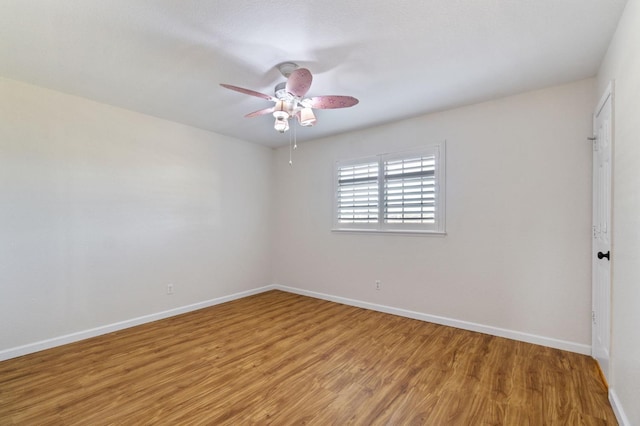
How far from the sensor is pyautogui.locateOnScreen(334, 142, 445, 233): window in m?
3.60

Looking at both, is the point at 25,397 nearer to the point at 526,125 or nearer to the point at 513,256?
the point at 513,256

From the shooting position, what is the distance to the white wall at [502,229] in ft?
9.05

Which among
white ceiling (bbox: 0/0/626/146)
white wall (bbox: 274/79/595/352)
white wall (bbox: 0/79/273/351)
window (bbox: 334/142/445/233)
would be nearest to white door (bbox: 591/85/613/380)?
white wall (bbox: 274/79/595/352)

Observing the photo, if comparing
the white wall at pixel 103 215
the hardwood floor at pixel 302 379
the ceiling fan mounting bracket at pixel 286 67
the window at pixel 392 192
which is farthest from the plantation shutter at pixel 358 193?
the ceiling fan mounting bracket at pixel 286 67

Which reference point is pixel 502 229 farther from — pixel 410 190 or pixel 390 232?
pixel 390 232

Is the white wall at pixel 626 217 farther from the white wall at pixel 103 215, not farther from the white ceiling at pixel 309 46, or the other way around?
the white wall at pixel 103 215

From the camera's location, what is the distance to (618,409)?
1812 mm

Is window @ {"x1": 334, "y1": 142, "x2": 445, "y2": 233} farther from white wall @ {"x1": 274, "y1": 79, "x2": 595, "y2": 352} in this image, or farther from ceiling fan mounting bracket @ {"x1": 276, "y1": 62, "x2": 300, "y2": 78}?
ceiling fan mounting bracket @ {"x1": 276, "y1": 62, "x2": 300, "y2": 78}

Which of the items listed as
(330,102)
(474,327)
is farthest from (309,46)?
(474,327)

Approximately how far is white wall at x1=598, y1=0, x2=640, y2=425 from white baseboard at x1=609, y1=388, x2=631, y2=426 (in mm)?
27

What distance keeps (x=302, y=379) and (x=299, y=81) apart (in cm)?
233

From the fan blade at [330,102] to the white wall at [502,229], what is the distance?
1.12 meters

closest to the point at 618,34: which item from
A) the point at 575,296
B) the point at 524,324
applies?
the point at 575,296

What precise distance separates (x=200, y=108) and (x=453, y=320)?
395 centimetres
